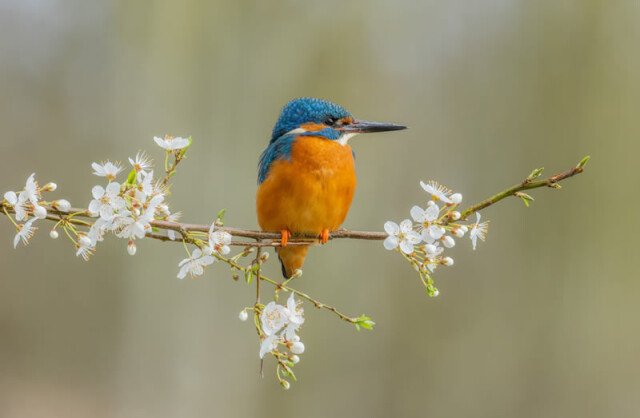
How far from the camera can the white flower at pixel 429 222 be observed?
1.81 metres

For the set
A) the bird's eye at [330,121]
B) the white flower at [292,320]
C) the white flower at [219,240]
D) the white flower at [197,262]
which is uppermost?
the bird's eye at [330,121]

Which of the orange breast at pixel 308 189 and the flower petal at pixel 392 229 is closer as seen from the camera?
the flower petal at pixel 392 229

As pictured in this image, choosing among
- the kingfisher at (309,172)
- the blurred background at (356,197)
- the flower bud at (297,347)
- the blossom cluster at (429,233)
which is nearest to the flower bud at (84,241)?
the flower bud at (297,347)

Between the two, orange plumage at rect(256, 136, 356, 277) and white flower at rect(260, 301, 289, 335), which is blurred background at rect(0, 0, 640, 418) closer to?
orange plumage at rect(256, 136, 356, 277)

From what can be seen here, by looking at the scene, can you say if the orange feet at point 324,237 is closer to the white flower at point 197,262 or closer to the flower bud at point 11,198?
the white flower at point 197,262

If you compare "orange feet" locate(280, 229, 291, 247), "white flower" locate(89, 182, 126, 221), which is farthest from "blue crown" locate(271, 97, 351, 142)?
"white flower" locate(89, 182, 126, 221)

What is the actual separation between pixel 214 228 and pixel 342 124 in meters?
1.19

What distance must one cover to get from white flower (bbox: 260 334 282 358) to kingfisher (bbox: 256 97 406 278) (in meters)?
0.77

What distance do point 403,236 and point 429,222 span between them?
9 cm

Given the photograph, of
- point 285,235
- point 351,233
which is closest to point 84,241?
point 351,233

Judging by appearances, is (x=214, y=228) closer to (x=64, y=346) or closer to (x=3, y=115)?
(x=3, y=115)

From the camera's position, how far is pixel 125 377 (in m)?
7.93

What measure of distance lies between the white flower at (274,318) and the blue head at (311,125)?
3.28 ft

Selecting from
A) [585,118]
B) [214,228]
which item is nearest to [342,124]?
[214,228]
